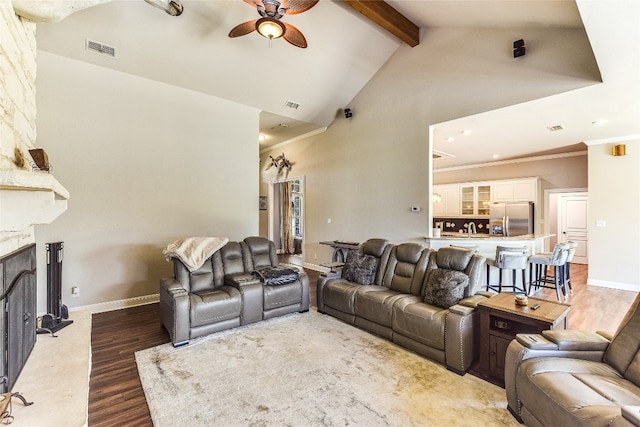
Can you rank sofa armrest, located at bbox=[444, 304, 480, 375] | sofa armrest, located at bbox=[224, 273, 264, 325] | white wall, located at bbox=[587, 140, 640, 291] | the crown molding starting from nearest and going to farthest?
sofa armrest, located at bbox=[444, 304, 480, 375]
sofa armrest, located at bbox=[224, 273, 264, 325]
white wall, located at bbox=[587, 140, 640, 291]
the crown molding

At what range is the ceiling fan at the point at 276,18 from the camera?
290 centimetres

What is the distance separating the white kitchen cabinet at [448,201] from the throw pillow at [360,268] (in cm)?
623

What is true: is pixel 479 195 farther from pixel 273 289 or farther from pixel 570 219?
pixel 273 289

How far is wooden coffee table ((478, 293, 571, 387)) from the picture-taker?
2.33 metres

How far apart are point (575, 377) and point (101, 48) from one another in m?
5.83

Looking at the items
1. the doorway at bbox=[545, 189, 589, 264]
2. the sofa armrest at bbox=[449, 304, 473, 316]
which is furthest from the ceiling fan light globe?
the doorway at bbox=[545, 189, 589, 264]

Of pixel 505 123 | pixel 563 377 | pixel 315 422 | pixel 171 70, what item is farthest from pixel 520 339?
pixel 171 70

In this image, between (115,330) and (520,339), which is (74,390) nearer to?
(115,330)

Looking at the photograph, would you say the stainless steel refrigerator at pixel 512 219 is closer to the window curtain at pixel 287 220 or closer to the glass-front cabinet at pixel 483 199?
the glass-front cabinet at pixel 483 199

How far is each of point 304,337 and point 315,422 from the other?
1.34 m

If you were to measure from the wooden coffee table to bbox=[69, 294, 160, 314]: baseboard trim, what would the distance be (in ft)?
14.7

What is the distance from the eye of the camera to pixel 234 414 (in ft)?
6.86

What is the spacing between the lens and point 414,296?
3.34 m

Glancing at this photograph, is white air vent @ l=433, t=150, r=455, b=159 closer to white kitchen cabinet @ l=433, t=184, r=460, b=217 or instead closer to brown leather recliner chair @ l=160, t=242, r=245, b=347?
white kitchen cabinet @ l=433, t=184, r=460, b=217
